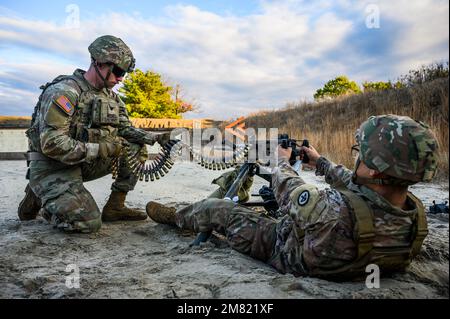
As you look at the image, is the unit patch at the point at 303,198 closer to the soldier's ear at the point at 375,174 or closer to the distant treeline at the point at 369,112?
the soldier's ear at the point at 375,174

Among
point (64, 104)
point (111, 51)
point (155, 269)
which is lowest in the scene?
point (155, 269)

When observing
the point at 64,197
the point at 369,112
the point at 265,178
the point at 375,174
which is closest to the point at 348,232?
the point at 375,174

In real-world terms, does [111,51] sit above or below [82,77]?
above

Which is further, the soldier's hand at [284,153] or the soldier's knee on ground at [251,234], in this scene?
the soldier's hand at [284,153]

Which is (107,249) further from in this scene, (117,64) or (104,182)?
(104,182)

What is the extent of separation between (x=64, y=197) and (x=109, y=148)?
62 cm

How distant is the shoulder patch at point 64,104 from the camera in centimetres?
338

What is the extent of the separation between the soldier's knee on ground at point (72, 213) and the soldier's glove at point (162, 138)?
109 cm

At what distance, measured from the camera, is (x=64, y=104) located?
3.40 meters

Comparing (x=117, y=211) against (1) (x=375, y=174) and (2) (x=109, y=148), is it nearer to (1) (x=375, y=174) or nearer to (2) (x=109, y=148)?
(2) (x=109, y=148)

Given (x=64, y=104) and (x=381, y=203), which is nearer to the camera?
(x=381, y=203)

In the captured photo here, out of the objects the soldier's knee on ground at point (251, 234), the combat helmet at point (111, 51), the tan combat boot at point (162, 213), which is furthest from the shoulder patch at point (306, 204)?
the combat helmet at point (111, 51)
